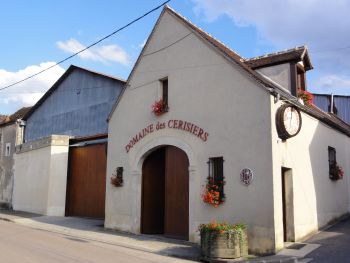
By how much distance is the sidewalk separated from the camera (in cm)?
1030

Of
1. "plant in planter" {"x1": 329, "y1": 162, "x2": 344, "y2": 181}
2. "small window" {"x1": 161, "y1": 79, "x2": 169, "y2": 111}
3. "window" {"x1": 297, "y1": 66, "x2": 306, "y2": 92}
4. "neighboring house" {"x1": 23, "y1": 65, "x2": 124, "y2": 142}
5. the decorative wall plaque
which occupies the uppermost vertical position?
"neighboring house" {"x1": 23, "y1": 65, "x2": 124, "y2": 142}

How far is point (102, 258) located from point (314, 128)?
8.23 meters

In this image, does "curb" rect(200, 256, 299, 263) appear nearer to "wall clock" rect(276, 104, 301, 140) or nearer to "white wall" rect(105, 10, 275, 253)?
"white wall" rect(105, 10, 275, 253)

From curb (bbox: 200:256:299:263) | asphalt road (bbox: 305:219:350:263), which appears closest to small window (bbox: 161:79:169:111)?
curb (bbox: 200:256:299:263)

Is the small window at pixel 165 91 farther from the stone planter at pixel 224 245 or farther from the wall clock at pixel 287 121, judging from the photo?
the stone planter at pixel 224 245

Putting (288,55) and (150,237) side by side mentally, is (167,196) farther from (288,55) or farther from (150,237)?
(288,55)

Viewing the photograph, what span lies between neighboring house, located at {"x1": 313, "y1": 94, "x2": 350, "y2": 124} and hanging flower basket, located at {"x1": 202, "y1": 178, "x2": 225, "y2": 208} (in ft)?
49.8

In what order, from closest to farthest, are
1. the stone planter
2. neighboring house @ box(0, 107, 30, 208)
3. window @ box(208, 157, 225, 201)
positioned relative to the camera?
the stone planter → window @ box(208, 157, 225, 201) → neighboring house @ box(0, 107, 30, 208)

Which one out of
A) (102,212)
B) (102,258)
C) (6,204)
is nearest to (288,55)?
(102,258)

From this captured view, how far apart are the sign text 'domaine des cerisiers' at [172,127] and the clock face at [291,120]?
2.43 m

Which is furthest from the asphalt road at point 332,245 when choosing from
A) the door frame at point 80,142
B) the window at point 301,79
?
the door frame at point 80,142

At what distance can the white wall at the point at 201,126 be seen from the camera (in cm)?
1093

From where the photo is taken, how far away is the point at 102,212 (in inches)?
739

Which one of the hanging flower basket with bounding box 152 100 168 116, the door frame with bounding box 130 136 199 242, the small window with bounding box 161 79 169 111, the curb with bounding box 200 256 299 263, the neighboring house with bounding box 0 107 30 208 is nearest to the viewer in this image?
the curb with bounding box 200 256 299 263
